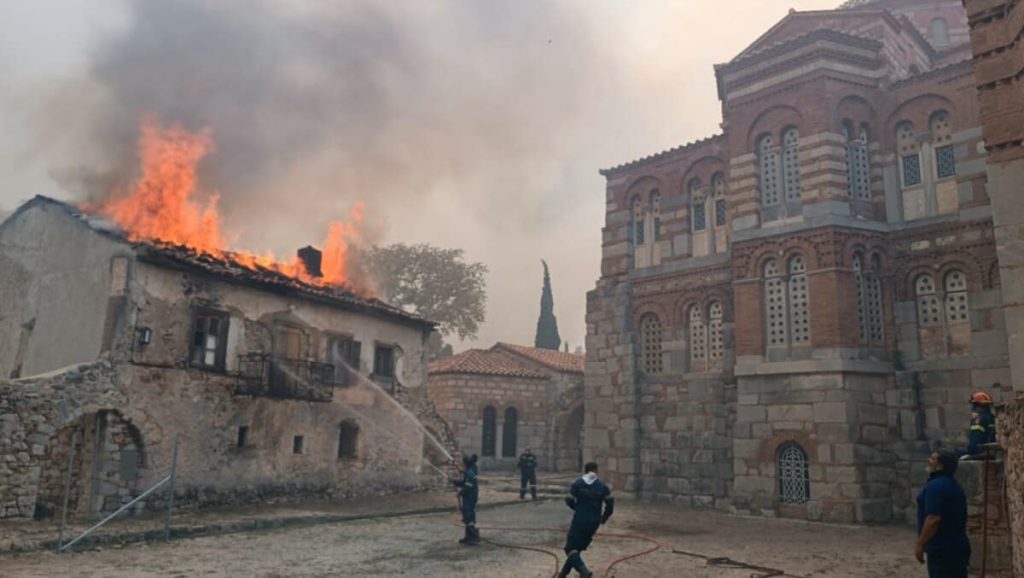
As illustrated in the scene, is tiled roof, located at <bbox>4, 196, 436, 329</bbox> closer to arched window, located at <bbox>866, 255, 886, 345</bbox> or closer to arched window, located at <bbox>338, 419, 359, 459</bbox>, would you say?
arched window, located at <bbox>338, 419, 359, 459</bbox>

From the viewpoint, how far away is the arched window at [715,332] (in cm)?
2020

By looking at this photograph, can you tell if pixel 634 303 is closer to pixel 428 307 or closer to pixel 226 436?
pixel 226 436

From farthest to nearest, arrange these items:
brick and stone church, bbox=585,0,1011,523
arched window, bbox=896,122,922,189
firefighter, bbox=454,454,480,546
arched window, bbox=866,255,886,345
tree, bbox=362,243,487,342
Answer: tree, bbox=362,243,487,342
arched window, bbox=896,122,922,189
arched window, bbox=866,255,886,345
brick and stone church, bbox=585,0,1011,523
firefighter, bbox=454,454,480,546

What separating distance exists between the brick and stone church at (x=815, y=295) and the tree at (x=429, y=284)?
27.8m

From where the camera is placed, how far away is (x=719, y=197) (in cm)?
2116

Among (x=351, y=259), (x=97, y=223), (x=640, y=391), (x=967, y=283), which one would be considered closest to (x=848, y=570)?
(x=967, y=283)

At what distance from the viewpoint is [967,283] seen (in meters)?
16.8

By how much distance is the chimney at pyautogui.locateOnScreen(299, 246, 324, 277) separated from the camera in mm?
24297

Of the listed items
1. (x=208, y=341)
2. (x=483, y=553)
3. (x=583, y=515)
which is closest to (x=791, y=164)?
(x=483, y=553)

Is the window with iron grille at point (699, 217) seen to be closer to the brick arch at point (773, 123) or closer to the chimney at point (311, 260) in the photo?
the brick arch at point (773, 123)

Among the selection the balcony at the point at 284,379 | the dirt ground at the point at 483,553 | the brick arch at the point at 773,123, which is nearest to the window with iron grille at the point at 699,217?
the brick arch at the point at 773,123

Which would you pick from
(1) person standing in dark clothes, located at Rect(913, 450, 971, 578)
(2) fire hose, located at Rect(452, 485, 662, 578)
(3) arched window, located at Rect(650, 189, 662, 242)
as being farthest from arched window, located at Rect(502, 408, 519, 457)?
(1) person standing in dark clothes, located at Rect(913, 450, 971, 578)

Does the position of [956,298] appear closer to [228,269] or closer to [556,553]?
[556,553]

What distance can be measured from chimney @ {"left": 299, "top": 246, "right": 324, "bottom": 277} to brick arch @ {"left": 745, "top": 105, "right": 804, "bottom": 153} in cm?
1429
